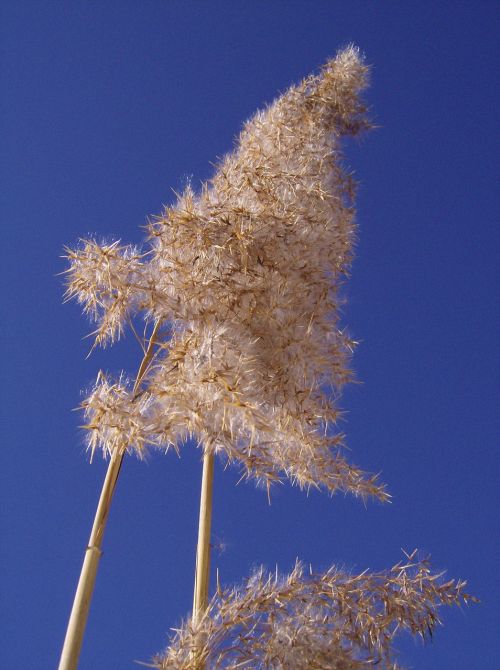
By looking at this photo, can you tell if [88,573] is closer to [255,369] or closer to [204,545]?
[204,545]

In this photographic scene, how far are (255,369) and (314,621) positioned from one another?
1.93ft

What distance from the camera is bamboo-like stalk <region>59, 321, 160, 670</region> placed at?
1310 millimetres

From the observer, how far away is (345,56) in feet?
8.18

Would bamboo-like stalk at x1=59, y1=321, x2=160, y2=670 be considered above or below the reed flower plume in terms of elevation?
below

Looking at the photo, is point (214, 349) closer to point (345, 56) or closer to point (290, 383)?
point (290, 383)

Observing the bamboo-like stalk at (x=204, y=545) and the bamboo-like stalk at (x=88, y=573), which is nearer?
the bamboo-like stalk at (x=88, y=573)

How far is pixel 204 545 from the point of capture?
1.59m

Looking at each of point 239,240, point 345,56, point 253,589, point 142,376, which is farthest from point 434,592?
point 345,56

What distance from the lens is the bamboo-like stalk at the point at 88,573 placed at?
1.31 meters

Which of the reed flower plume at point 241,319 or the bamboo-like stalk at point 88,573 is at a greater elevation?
the reed flower plume at point 241,319

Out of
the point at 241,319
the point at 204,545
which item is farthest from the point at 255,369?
the point at 204,545

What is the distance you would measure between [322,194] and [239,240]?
38 cm

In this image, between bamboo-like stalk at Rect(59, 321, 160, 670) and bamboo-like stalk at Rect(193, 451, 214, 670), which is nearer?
bamboo-like stalk at Rect(59, 321, 160, 670)

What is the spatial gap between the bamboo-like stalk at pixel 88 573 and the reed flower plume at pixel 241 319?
102mm
